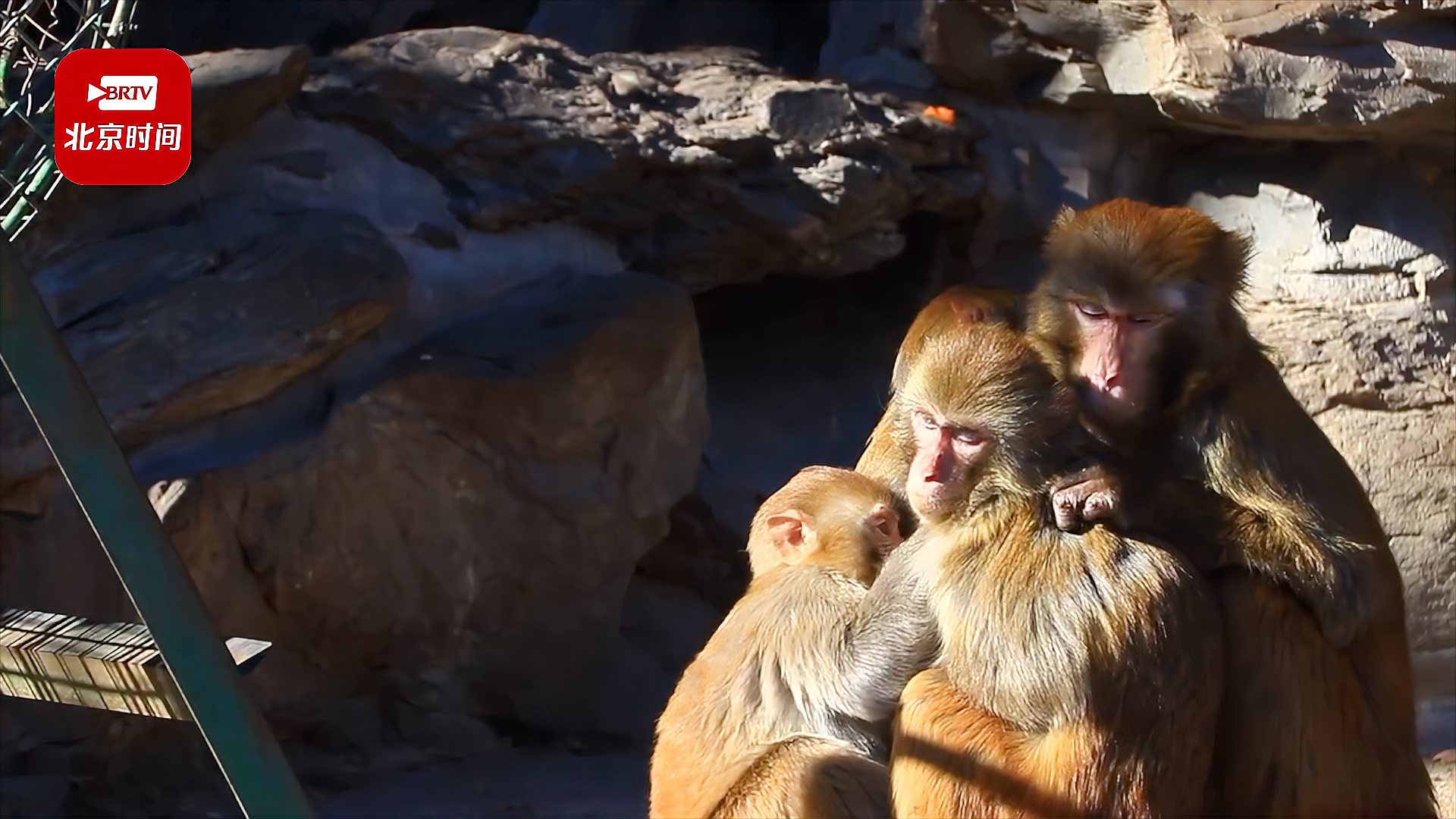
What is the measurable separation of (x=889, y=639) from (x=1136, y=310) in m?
0.85

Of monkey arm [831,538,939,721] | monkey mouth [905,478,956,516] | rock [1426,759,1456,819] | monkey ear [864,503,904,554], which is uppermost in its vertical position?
monkey mouth [905,478,956,516]

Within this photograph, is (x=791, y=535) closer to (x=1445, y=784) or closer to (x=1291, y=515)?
(x=1291, y=515)

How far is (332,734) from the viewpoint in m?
5.84

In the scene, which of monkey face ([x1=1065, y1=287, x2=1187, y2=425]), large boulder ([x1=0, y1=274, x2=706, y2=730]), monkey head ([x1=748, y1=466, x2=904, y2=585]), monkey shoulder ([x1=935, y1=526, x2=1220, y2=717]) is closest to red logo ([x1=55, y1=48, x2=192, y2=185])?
large boulder ([x1=0, y1=274, x2=706, y2=730])

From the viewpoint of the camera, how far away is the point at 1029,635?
2.96m

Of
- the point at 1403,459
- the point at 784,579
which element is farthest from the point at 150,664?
the point at 1403,459

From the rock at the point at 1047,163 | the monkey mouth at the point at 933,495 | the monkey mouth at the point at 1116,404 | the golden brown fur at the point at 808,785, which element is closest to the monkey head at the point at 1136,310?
the monkey mouth at the point at 1116,404

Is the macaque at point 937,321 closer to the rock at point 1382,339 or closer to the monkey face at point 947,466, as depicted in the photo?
the monkey face at point 947,466

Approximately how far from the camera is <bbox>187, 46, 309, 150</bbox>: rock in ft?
18.5

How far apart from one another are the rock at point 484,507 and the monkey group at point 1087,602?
239 cm

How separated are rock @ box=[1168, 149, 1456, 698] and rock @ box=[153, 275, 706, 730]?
2.39 m

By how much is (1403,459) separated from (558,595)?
3.32 metres

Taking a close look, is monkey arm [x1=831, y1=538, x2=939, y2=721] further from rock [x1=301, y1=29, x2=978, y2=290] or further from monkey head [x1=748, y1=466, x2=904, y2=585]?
rock [x1=301, y1=29, x2=978, y2=290]

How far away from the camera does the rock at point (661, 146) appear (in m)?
6.11
